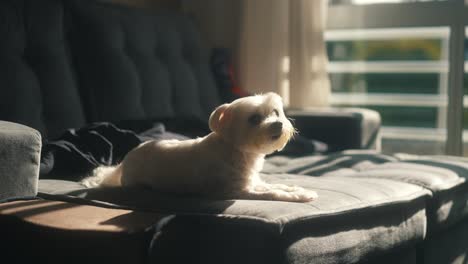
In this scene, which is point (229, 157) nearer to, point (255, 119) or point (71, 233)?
point (255, 119)

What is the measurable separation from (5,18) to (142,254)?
4.09 ft

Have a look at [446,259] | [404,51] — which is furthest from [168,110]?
[404,51]

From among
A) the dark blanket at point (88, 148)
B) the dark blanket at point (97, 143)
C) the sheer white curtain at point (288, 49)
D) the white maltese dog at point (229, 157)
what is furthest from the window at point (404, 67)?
the white maltese dog at point (229, 157)

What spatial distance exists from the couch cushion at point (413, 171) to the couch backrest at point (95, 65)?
63 centimetres

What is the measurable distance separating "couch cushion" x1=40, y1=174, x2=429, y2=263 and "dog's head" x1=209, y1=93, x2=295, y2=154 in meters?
0.16

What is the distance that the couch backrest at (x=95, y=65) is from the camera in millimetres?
2158

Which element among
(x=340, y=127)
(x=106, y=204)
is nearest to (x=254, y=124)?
(x=106, y=204)

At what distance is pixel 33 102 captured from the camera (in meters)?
2.14

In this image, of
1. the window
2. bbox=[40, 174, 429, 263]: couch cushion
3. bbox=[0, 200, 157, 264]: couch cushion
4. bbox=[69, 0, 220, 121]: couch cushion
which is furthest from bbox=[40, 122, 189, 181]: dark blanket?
the window

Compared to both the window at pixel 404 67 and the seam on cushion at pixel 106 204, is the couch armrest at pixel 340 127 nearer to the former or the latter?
the window at pixel 404 67

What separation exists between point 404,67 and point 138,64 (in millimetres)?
1909

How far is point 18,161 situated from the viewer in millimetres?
1524

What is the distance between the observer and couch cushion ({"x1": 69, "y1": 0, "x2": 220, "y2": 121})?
2.45 metres

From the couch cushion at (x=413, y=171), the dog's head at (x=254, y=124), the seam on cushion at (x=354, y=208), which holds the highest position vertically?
the dog's head at (x=254, y=124)
